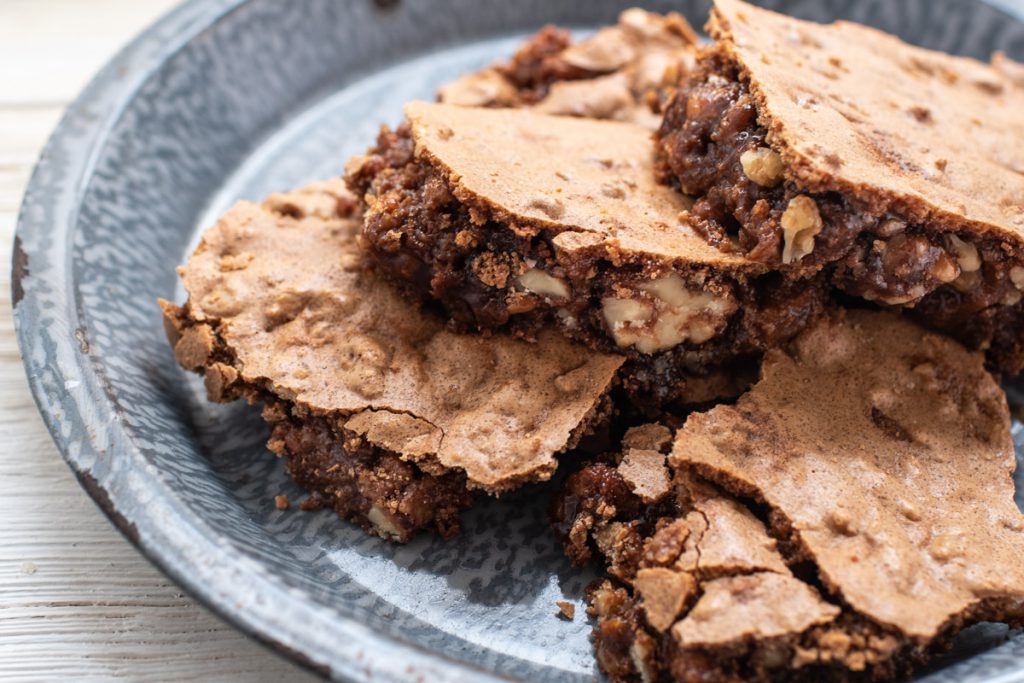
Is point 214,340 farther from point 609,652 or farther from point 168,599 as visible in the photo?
point 609,652

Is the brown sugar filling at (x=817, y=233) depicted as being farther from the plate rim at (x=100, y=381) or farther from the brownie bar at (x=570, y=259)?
the plate rim at (x=100, y=381)

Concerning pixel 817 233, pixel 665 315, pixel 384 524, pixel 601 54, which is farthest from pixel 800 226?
pixel 601 54

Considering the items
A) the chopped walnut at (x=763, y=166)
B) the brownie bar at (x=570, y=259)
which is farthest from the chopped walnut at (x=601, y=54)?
the chopped walnut at (x=763, y=166)

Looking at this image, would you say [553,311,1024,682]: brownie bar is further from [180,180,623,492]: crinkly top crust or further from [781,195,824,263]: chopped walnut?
[781,195,824,263]: chopped walnut

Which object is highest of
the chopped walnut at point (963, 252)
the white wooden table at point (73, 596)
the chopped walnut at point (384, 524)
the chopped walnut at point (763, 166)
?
the chopped walnut at point (763, 166)

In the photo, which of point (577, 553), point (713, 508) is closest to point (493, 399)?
point (577, 553)

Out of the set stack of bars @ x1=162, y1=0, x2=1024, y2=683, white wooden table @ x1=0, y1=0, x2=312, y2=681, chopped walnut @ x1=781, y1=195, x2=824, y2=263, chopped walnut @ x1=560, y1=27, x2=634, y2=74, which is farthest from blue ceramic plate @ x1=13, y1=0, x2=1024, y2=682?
chopped walnut @ x1=781, y1=195, x2=824, y2=263
